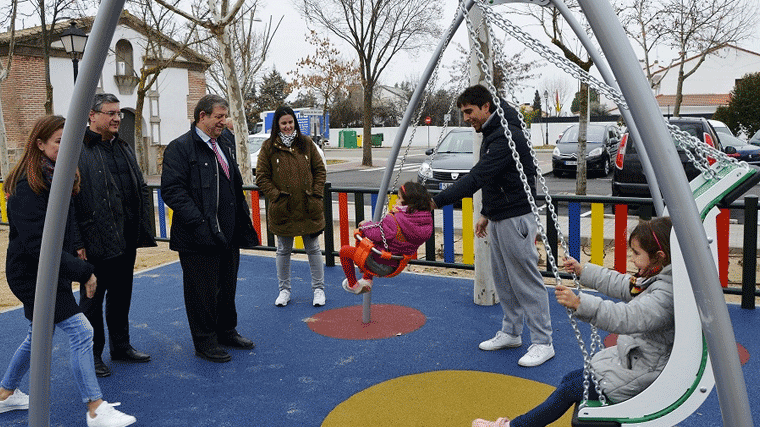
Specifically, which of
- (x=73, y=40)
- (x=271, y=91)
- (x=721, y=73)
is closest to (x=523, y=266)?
(x=73, y=40)

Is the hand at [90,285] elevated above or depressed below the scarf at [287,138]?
Answer: below

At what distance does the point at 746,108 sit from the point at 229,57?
28335 millimetres

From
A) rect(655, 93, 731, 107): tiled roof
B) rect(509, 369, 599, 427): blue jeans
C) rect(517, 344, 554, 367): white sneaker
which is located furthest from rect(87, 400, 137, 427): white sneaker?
rect(655, 93, 731, 107): tiled roof

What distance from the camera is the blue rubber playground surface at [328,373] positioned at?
369cm

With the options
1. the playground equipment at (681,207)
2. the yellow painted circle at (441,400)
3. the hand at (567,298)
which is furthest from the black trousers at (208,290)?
the playground equipment at (681,207)

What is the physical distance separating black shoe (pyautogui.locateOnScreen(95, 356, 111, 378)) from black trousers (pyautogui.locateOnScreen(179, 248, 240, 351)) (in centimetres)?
60

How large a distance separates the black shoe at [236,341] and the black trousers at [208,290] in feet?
0.38

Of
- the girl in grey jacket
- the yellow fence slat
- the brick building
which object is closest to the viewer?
the girl in grey jacket

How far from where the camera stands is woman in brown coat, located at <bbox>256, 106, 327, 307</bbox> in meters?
5.48

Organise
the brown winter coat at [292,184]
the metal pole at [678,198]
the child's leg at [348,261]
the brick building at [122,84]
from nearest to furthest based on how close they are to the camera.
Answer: the metal pole at [678,198] → the child's leg at [348,261] → the brown winter coat at [292,184] → the brick building at [122,84]

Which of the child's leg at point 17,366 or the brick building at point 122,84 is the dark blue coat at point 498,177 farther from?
the brick building at point 122,84

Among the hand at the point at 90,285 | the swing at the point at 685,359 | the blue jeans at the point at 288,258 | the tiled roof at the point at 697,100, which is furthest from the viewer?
the tiled roof at the point at 697,100

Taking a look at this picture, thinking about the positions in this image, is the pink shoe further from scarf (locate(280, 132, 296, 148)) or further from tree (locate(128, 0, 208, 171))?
tree (locate(128, 0, 208, 171))

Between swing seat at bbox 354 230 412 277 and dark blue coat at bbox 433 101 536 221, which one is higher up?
dark blue coat at bbox 433 101 536 221
